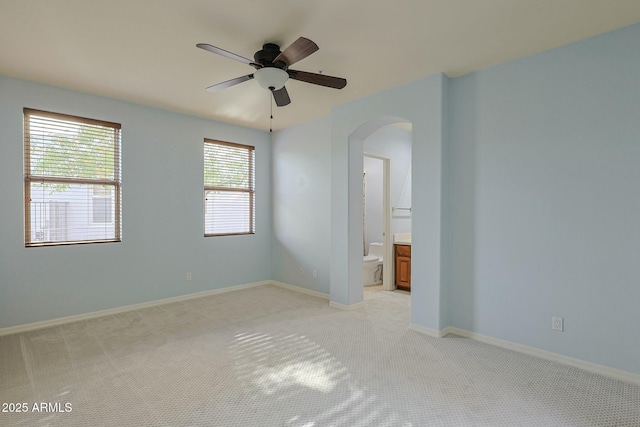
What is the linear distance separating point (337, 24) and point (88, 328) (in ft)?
12.9

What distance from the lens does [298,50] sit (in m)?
2.30

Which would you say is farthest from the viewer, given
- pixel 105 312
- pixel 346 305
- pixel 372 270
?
pixel 372 270

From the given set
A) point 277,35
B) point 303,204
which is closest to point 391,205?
point 303,204

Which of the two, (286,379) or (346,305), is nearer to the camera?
(286,379)

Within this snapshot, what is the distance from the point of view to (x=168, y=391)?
234 cm

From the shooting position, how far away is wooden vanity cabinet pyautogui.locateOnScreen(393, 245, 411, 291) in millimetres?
5309

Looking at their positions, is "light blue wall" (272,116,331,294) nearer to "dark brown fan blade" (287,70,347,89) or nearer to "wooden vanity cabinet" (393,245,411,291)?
"wooden vanity cabinet" (393,245,411,291)

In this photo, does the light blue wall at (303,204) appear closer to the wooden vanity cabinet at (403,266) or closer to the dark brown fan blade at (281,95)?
the wooden vanity cabinet at (403,266)

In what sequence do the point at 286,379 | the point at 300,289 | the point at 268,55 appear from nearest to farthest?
1. the point at 286,379
2. the point at 268,55
3. the point at 300,289

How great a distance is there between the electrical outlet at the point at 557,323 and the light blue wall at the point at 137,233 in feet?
13.5

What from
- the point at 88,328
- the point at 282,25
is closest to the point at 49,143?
the point at 88,328

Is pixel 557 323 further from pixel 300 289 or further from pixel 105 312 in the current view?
pixel 105 312

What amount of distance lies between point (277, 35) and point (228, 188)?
3.09 meters

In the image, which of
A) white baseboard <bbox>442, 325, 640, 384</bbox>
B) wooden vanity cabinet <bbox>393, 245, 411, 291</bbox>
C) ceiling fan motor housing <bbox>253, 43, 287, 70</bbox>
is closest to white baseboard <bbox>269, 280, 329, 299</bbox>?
wooden vanity cabinet <bbox>393, 245, 411, 291</bbox>
